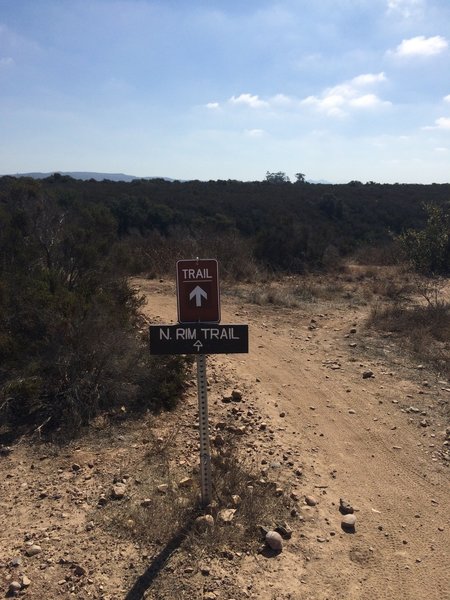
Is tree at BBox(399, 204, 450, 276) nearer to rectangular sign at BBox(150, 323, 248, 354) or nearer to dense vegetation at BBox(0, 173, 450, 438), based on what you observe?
dense vegetation at BBox(0, 173, 450, 438)

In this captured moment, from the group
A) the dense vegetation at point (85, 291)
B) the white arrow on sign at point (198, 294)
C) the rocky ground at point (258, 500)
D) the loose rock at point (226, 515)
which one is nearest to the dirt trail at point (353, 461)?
the rocky ground at point (258, 500)

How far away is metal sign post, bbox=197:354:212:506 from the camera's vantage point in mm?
3525

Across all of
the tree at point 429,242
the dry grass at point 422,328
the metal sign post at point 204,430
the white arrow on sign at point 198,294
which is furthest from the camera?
the tree at point 429,242

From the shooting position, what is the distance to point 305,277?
14.9 m

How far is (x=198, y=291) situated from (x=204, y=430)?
3.20ft

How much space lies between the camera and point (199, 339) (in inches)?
134

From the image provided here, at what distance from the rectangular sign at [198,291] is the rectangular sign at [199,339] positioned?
63 millimetres

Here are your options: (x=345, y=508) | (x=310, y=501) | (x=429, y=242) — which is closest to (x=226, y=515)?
(x=310, y=501)

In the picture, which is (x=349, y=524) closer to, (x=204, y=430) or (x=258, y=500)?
(x=258, y=500)

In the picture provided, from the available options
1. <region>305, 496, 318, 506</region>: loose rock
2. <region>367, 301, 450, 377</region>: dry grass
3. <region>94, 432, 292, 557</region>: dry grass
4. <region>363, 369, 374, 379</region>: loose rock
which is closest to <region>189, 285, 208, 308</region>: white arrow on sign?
<region>94, 432, 292, 557</region>: dry grass

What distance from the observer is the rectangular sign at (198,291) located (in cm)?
338

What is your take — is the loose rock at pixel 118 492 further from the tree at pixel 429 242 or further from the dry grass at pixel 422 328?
the tree at pixel 429 242

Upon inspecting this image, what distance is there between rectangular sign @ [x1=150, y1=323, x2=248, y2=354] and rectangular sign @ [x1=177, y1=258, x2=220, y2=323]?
6 centimetres

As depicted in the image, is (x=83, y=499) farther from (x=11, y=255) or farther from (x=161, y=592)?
(x=11, y=255)
